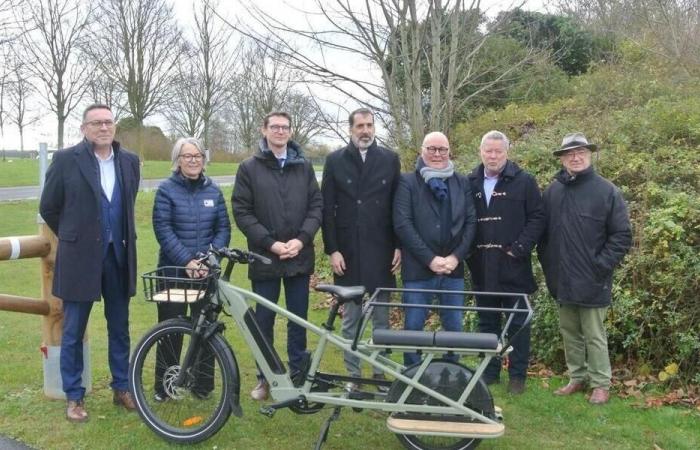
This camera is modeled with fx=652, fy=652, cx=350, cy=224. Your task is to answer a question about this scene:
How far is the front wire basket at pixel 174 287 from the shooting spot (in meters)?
4.05

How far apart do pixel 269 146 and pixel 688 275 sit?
3.43m

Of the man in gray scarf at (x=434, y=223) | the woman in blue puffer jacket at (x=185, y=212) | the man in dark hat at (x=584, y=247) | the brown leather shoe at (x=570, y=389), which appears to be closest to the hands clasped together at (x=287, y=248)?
the woman in blue puffer jacket at (x=185, y=212)

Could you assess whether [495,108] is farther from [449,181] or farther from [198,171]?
[198,171]

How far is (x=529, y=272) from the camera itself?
5.07 m

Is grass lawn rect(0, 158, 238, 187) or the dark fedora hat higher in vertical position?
the dark fedora hat

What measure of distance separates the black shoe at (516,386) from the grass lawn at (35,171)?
77.7 feet

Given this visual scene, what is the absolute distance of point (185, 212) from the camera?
15.2 feet

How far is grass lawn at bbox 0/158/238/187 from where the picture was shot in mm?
28766

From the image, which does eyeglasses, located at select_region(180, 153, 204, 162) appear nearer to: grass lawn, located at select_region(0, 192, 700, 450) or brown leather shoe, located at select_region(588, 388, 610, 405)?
grass lawn, located at select_region(0, 192, 700, 450)

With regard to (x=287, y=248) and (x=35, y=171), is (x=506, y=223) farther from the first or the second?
(x=35, y=171)

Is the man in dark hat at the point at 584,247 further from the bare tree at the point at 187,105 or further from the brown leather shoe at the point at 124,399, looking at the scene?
the bare tree at the point at 187,105

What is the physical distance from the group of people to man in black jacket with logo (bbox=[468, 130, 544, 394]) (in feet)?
0.04

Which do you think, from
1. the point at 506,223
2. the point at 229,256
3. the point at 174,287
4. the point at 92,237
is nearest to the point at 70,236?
the point at 92,237

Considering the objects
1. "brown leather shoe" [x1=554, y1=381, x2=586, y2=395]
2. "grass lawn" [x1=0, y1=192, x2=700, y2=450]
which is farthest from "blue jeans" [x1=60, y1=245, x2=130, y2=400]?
"brown leather shoe" [x1=554, y1=381, x2=586, y2=395]
